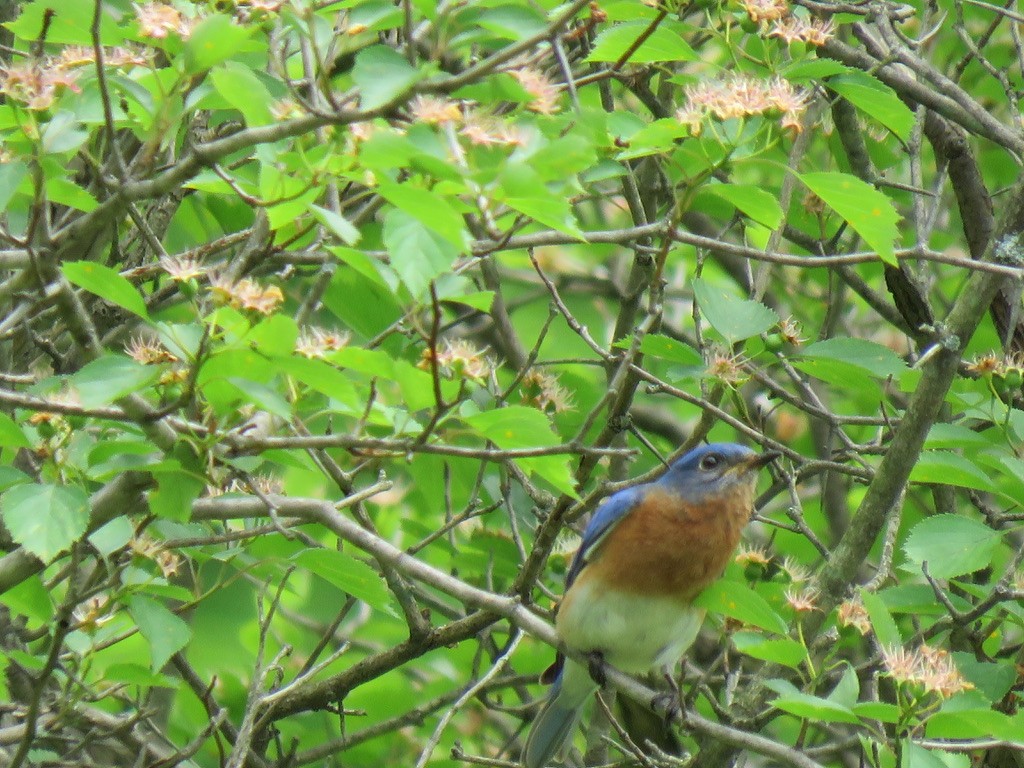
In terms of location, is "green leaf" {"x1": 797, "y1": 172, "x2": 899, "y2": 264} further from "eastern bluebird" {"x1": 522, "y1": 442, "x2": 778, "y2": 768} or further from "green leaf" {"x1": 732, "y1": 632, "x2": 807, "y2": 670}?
"eastern bluebird" {"x1": 522, "y1": 442, "x2": 778, "y2": 768}

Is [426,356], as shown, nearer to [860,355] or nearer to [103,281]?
[103,281]

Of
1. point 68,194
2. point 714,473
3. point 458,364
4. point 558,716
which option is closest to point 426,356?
point 458,364

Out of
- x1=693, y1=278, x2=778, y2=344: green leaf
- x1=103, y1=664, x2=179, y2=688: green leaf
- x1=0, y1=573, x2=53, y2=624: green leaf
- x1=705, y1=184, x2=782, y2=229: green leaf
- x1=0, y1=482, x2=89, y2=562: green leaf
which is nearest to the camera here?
x1=0, y1=482, x2=89, y2=562: green leaf

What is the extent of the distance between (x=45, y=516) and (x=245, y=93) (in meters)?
1.34

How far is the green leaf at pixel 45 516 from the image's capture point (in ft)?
11.8

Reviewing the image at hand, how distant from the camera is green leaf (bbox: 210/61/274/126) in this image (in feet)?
10.8

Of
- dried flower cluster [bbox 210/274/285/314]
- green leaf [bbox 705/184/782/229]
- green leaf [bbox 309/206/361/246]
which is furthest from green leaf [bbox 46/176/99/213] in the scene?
green leaf [bbox 705/184/782/229]

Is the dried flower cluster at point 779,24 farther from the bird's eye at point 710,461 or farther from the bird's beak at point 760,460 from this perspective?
the bird's eye at point 710,461

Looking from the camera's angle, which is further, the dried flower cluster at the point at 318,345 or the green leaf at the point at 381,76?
the dried flower cluster at the point at 318,345

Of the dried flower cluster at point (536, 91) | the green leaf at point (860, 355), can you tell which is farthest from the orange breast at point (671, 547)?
the dried flower cluster at point (536, 91)

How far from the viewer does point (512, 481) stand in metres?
7.00

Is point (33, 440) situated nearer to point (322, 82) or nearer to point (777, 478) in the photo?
point (322, 82)

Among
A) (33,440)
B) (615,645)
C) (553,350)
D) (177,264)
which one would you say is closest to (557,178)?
(177,264)

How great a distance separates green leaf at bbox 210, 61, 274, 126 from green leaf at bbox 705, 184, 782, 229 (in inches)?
59.1
